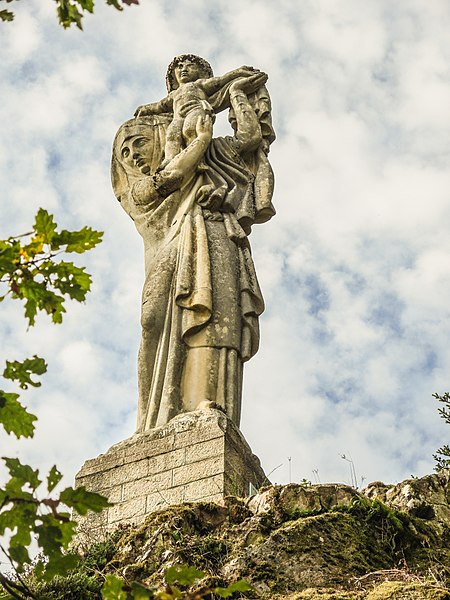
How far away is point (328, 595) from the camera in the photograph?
216 inches

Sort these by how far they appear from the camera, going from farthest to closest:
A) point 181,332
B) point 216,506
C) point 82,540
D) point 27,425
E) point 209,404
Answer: point 181,332 < point 209,404 < point 82,540 < point 216,506 < point 27,425

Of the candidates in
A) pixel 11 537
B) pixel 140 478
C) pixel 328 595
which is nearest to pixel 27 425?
pixel 11 537

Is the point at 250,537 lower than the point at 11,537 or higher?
higher

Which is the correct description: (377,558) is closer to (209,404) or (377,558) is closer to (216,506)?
(216,506)

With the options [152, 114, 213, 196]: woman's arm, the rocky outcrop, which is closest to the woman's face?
[152, 114, 213, 196]: woman's arm

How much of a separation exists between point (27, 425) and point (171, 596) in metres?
0.72

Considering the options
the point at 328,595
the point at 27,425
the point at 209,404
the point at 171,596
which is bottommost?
the point at 171,596

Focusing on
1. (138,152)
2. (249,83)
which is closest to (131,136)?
(138,152)

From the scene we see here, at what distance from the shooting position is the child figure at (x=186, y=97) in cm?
1057

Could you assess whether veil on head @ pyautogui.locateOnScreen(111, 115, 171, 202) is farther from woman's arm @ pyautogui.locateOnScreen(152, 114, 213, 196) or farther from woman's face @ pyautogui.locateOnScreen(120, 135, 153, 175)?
woman's arm @ pyautogui.locateOnScreen(152, 114, 213, 196)

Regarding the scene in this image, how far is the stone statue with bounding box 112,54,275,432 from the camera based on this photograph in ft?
29.4

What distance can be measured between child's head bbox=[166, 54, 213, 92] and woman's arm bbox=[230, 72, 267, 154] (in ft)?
1.46

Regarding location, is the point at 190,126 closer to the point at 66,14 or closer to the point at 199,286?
the point at 199,286

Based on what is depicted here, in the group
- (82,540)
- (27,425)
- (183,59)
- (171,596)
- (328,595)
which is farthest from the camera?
(183,59)
